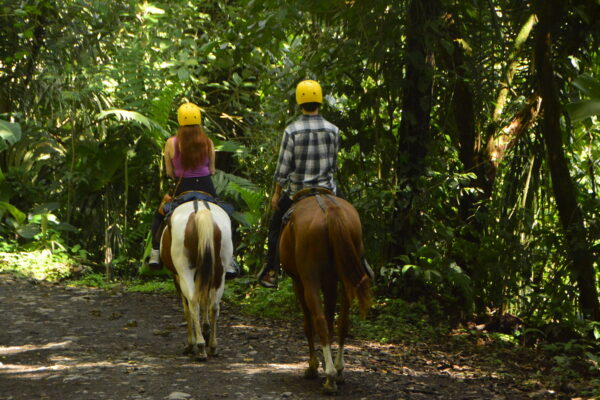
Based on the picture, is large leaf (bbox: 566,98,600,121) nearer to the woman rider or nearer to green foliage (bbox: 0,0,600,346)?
green foliage (bbox: 0,0,600,346)

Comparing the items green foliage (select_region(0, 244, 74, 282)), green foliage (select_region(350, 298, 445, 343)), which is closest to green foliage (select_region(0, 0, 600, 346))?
green foliage (select_region(350, 298, 445, 343))

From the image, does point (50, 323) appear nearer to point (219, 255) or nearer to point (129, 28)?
point (219, 255)

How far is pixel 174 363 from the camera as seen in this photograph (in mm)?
6805

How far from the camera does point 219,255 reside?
23.1 ft

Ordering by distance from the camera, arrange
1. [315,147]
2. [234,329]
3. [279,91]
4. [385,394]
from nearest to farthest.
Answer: [385,394] < [315,147] < [234,329] < [279,91]

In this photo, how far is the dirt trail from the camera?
19.2ft

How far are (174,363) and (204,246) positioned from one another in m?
1.03

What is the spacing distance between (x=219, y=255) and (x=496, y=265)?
3.50 m

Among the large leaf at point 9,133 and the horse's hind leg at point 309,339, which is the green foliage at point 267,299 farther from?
the large leaf at point 9,133

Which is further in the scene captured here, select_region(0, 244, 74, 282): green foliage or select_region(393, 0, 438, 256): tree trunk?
select_region(0, 244, 74, 282): green foliage

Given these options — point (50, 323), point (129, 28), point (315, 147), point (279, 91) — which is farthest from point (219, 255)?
point (129, 28)

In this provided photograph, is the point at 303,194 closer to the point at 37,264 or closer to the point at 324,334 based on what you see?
the point at 324,334

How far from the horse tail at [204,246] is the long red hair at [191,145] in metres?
0.71

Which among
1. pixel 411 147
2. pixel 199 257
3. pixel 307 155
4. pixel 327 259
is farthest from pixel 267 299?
pixel 327 259
